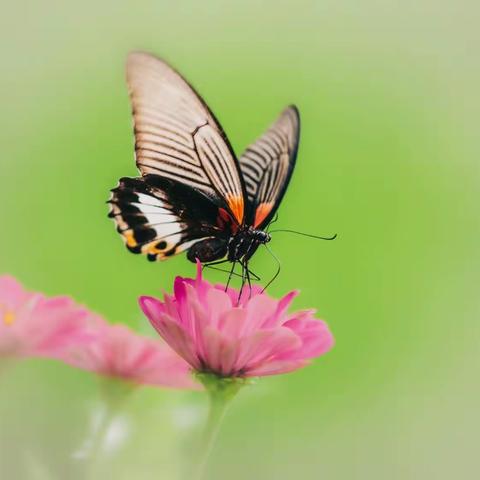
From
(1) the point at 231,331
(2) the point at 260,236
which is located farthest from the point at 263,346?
(2) the point at 260,236

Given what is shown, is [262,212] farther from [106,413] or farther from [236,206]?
[106,413]

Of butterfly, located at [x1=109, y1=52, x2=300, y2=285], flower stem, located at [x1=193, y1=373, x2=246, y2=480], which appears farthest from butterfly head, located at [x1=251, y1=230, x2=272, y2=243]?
flower stem, located at [x1=193, y1=373, x2=246, y2=480]

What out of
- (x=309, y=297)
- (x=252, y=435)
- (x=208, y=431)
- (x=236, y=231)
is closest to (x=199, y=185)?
(x=236, y=231)

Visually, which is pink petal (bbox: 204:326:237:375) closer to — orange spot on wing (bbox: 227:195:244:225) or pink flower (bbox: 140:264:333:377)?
pink flower (bbox: 140:264:333:377)

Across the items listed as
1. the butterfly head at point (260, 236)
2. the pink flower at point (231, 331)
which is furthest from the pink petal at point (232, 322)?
the butterfly head at point (260, 236)

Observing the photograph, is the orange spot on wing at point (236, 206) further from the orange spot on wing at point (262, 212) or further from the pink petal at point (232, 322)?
the pink petal at point (232, 322)

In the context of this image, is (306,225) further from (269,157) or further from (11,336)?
(11,336)
